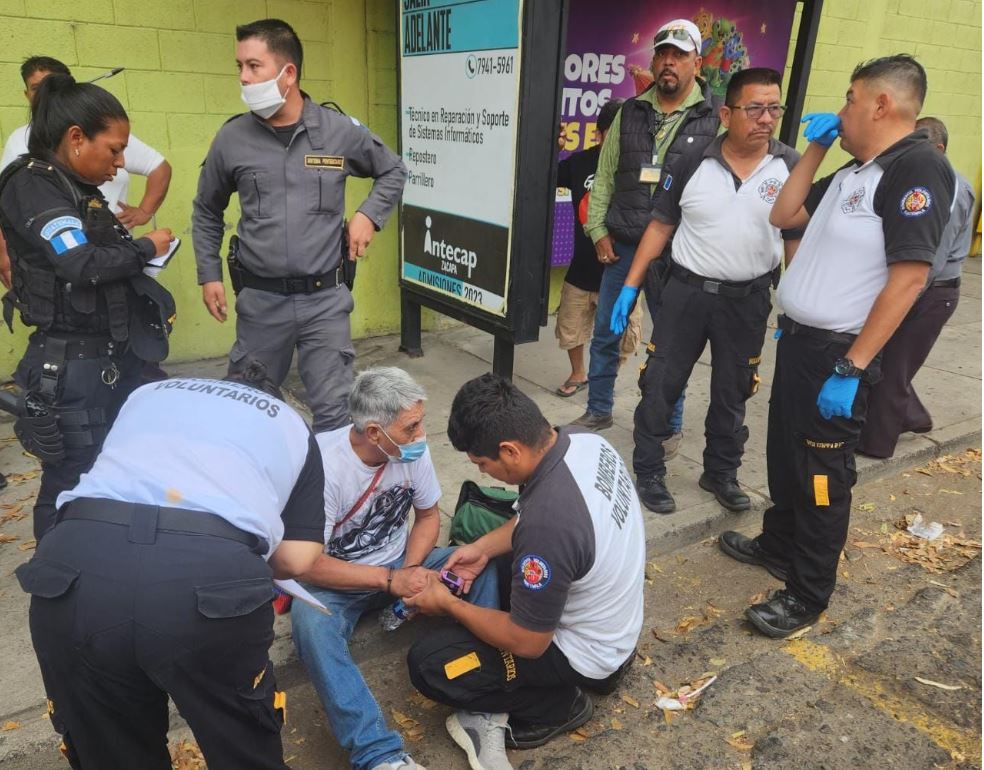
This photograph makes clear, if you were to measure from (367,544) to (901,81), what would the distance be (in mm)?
2407

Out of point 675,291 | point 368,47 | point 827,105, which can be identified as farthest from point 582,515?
point 827,105

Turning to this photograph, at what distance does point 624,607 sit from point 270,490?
1.20 meters

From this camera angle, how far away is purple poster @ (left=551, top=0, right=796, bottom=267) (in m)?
5.76

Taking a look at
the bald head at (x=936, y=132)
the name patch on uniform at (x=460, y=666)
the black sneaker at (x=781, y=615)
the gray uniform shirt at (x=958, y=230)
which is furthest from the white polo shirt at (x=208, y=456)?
the bald head at (x=936, y=132)

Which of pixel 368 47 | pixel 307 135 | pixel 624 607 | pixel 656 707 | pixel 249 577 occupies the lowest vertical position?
pixel 656 707

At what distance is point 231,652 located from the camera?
5.31 feet

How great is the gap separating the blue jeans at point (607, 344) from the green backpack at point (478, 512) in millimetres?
1326

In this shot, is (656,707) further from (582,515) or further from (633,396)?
(633,396)

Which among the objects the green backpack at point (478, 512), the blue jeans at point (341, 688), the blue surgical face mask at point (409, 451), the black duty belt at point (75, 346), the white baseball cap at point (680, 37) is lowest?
the blue jeans at point (341, 688)

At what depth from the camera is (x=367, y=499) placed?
2488 millimetres

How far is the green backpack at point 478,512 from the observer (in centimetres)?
292

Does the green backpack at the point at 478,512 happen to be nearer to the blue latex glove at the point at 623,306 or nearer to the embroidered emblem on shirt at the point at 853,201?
the blue latex glove at the point at 623,306

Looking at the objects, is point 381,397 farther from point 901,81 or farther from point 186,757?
point 901,81

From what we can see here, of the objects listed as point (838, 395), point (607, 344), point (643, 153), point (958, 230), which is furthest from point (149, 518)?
point (958, 230)
